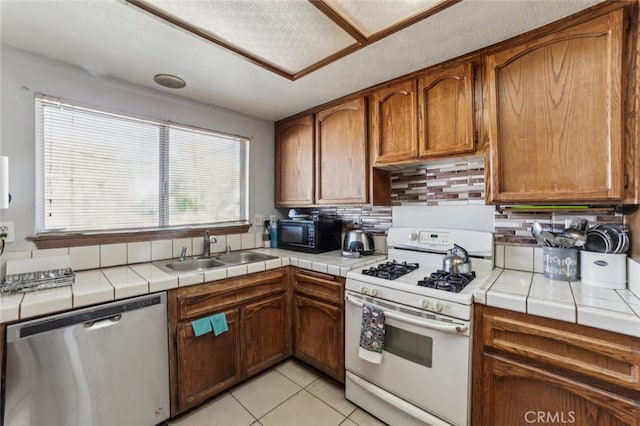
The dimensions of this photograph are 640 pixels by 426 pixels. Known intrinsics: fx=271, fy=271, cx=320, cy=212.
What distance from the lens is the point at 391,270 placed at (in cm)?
173

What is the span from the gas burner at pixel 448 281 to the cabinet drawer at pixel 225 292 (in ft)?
3.59

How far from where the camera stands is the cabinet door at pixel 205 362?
163 cm

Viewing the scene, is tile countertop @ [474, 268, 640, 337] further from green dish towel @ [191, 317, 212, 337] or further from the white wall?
the white wall

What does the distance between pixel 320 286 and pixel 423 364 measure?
2.67ft

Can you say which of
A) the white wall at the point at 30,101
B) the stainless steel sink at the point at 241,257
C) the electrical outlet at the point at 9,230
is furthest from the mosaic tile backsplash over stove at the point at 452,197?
the electrical outlet at the point at 9,230

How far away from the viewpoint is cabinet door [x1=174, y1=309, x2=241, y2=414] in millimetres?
1630

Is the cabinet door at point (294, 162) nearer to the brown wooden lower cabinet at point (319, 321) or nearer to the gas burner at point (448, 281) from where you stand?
the brown wooden lower cabinet at point (319, 321)

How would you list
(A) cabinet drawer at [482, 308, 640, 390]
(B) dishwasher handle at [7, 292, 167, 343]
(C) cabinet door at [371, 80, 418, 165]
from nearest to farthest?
Answer: (A) cabinet drawer at [482, 308, 640, 390] < (B) dishwasher handle at [7, 292, 167, 343] < (C) cabinet door at [371, 80, 418, 165]

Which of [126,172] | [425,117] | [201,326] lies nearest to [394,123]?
[425,117]

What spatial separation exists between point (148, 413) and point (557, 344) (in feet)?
6.76

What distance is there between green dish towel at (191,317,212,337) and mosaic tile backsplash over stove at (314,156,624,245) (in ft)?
4.84

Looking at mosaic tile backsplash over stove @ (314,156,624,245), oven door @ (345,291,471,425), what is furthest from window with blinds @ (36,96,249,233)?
oven door @ (345,291,471,425)

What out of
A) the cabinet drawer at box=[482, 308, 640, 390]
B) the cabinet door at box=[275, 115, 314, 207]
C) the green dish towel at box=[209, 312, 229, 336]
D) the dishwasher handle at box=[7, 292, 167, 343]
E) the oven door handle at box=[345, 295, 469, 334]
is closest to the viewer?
the cabinet drawer at box=[482, 308, 640, 390]

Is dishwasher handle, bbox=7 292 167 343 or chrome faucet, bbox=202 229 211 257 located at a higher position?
chrome faucet, bbox=202 229 211 257
